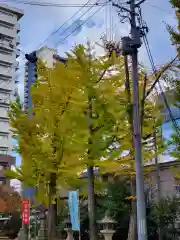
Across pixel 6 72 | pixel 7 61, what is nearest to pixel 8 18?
pixel 7 61

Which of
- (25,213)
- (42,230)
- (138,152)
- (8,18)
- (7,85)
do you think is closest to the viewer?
Answer: (138,152)

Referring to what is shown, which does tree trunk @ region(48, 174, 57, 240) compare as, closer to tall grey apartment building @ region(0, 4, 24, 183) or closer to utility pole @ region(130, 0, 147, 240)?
utility pole @ region(130, 0, 147, 240)

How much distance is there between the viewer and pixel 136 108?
10672 millimetres

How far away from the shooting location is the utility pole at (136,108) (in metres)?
9.81

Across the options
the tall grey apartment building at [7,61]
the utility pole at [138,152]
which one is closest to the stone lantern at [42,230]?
the utility pole at [138,152]

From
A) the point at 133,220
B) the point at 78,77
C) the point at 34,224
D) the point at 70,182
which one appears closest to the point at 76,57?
the point at 78,77

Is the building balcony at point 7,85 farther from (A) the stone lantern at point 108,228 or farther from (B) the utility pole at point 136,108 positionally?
(B) the utility pole at point 136,108

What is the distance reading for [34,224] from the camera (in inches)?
1161

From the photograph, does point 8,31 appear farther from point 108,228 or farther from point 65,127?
point 65,127

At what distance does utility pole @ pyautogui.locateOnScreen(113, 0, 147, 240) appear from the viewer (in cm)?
981

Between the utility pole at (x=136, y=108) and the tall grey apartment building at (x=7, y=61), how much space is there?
62404 millimetres

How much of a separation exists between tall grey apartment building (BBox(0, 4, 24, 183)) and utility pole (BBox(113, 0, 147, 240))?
6240 centimetres

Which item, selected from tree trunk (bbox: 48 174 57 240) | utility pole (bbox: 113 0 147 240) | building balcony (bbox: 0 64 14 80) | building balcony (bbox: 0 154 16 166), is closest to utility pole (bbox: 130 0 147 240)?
utility pole (bbox: 113 0 147 240)

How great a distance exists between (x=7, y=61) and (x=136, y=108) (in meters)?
69.7
